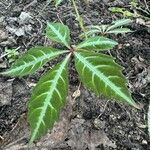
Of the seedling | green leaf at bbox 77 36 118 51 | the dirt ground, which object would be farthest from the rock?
green leaf at bbox 77 36 118 51

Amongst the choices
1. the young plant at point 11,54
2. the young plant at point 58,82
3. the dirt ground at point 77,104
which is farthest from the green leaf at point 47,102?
the young plant at point 11,54

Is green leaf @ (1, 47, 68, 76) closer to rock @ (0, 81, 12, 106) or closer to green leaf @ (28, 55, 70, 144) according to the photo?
green leaf @ (28, 55, 70, 144)

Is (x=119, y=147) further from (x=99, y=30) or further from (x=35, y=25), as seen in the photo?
(x=35, y=25)

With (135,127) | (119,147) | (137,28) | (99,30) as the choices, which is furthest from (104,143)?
(137,28)

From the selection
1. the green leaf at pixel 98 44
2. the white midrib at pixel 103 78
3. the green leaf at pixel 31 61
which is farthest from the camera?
the green leaf at pixel 98 44

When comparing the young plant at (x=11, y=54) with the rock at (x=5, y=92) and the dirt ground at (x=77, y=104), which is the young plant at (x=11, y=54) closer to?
the dirt ground at (x=77, y=104)

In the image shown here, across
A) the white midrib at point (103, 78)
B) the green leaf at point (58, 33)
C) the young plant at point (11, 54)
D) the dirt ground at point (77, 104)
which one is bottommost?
Answer: the dirt ground at point (77, 104)
